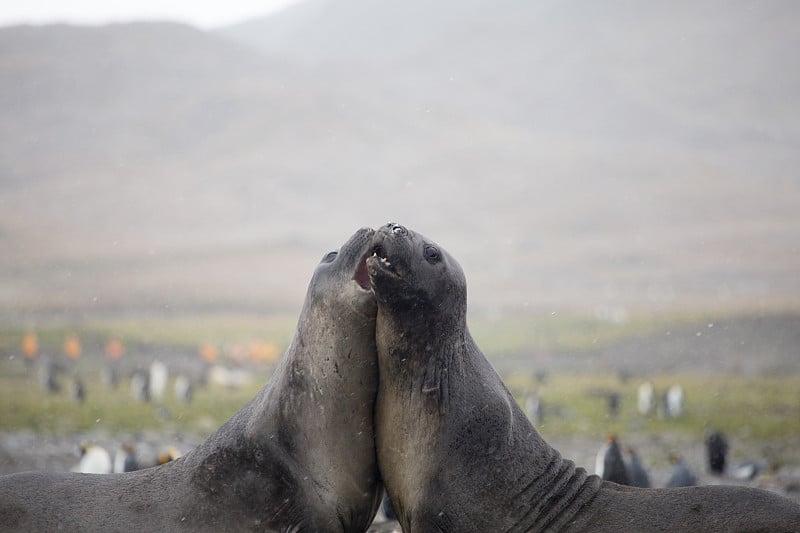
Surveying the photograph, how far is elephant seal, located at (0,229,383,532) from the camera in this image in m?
5.29

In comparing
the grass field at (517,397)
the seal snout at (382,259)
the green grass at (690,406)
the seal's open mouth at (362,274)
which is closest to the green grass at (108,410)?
the grass field at (517,397)

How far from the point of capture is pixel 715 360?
4344 centimetres

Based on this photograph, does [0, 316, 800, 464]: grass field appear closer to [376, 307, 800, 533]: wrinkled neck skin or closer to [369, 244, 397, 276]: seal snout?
[376, 307, 800, 533]: wrinkled neck skin

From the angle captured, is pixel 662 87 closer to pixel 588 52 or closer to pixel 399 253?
pixel 588 52

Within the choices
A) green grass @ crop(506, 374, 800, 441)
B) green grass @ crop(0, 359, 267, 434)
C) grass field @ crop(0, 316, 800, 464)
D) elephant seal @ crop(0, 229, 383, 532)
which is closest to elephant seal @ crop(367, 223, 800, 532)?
elephant seal @ crop(0, 229, 383, 532)

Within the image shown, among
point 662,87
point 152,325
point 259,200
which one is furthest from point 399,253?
point 662,87

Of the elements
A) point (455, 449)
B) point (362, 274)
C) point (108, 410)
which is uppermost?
point (362, 274)

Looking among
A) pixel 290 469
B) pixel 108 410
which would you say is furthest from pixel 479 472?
pixel 108 410

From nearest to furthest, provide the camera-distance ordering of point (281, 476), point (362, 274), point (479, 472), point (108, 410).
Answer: point (479, 472) → point (281, 476) → point (362, 274) → point (108, 410)

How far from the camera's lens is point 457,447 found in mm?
5219

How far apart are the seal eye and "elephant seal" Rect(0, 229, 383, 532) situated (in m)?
0.35

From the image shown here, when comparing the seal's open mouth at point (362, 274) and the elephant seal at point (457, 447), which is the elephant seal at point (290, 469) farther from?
the elephant seal at point (457, 447)

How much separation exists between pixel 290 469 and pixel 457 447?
96 cm

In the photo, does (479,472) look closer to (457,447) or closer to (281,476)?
(457,447)
